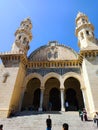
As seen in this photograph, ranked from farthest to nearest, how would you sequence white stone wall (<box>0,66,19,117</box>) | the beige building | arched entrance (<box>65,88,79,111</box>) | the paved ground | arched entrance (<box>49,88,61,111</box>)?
arched entrance (<box>49,88,61,111</box>) → arched entrance (<box>65,88,79,111</box>) → the beige building → white stone wall (<box>0,66,19,117</box>) → the paved ground

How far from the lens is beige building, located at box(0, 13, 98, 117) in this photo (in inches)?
529

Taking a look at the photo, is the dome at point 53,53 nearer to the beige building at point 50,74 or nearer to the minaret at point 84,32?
the beige building at point 50,74

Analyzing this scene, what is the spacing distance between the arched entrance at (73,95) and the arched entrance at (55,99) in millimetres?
1123

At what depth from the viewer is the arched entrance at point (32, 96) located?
16.4 m

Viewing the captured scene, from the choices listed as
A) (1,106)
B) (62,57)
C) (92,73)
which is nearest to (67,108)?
(92,73)

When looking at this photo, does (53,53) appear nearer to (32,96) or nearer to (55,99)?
(55,99)

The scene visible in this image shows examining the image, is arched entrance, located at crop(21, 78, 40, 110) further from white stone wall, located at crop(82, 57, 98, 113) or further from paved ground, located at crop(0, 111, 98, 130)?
white stone wall, located at crop(82, 57, 98, 113)

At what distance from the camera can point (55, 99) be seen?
17.1 metres

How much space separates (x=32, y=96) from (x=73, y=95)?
16.7ft

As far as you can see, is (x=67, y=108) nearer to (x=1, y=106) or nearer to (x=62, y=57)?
(x=62, y=57)

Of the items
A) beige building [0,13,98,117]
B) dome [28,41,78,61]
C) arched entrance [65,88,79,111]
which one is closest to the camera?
beige building [0,13,98,117]

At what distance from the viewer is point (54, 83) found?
17891 mm

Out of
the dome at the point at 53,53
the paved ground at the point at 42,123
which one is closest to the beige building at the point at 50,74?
the dome at the point at 53,53

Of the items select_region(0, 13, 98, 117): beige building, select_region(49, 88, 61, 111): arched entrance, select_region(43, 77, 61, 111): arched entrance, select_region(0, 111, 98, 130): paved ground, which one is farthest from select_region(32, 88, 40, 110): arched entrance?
select_region(0, 111, 98, 130): paved ground
